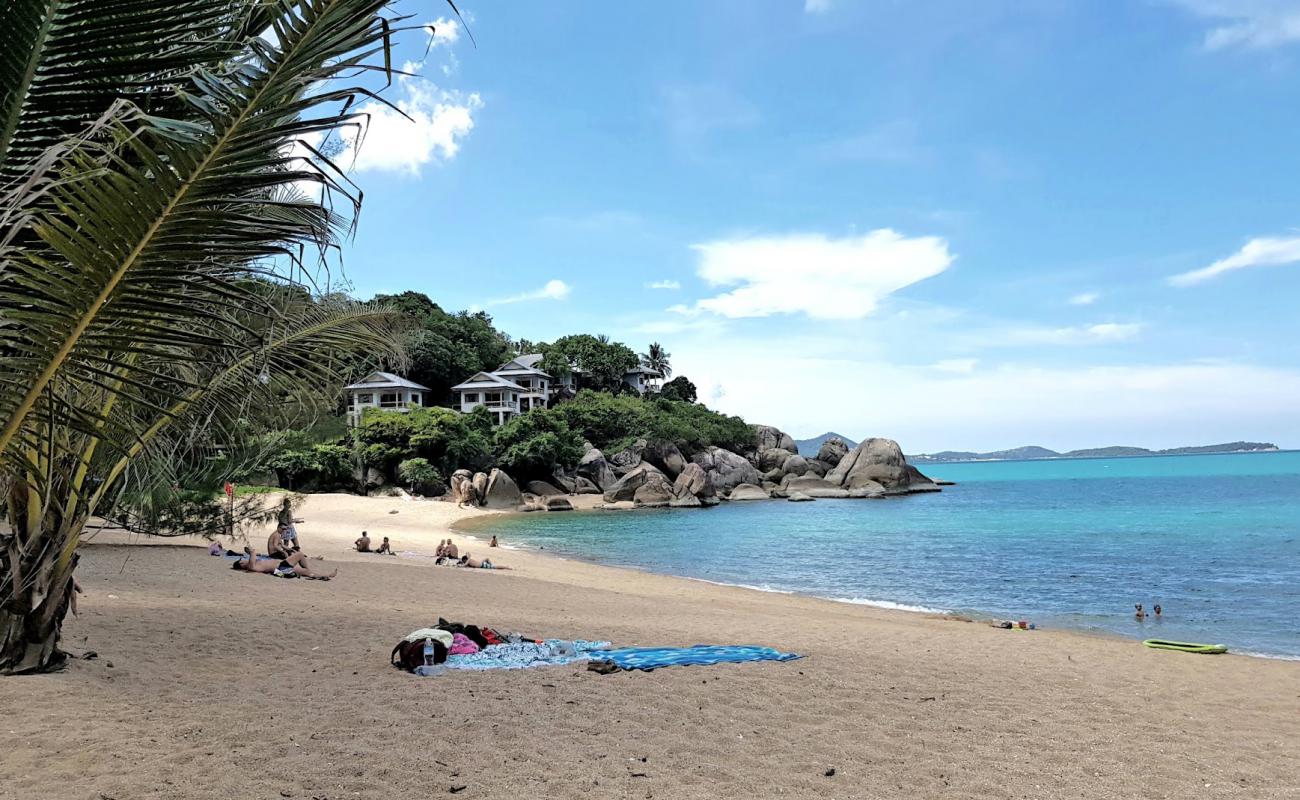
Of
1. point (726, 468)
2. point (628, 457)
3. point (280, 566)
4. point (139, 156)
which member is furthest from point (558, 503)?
point (139, 156)

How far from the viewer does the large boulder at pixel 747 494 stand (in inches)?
2302

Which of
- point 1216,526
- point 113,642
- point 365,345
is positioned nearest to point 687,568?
point 113,642

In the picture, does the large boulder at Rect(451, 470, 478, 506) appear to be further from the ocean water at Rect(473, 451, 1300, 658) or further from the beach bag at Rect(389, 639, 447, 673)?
the beach bag at Rect(389, 639, 447, 673)

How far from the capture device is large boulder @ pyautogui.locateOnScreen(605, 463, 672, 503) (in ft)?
167

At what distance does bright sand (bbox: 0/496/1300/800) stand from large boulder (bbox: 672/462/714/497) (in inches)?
1663

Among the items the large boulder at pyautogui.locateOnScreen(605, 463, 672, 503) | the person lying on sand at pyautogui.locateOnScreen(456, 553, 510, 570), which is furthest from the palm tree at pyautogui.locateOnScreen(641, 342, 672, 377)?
the person lying on sand at pyautogui.locateOnScreen(456, 553, 510, 570)

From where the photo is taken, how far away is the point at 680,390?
8150 cm

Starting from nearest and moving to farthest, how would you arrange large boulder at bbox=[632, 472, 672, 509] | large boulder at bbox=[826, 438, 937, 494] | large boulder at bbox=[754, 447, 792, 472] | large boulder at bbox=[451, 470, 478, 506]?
large boulder at bbox=[451, 470, 478, 506] → large boulder at bbox=[632, 472, 672, 509] → large boulder at bbox=[826, 438, 937, 494] → large boulder at bbox=[754, 447, 792, 472]

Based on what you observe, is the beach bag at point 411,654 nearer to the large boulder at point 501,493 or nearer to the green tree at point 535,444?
the large boulder at point 501,493

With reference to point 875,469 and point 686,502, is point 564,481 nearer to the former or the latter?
point 686,502

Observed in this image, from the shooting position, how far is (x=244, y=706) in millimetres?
5719

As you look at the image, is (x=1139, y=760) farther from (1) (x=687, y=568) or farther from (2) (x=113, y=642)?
(1) (x=687, y=568)

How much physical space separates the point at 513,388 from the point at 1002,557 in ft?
134

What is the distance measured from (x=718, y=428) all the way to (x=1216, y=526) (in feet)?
110
